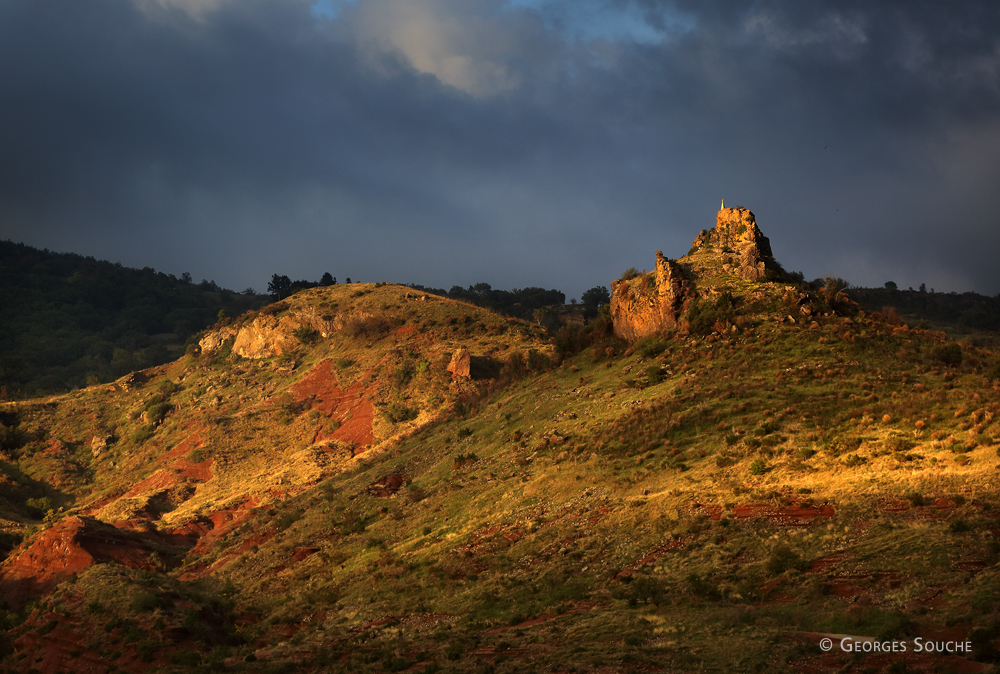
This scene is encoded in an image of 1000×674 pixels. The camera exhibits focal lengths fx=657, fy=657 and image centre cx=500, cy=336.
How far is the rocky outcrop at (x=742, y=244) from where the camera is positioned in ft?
149

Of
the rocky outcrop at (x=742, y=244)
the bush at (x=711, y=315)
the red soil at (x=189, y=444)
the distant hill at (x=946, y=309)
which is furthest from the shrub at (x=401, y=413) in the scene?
the distant hill at (x=946, y=309)

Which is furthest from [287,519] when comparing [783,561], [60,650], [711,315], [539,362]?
[783,561]

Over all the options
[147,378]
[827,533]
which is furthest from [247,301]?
[827,533]

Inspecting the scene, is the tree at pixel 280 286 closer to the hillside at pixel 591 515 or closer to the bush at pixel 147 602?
the hillside at pixel 591 515

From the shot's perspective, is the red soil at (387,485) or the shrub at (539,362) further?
the shrub at (539,362)

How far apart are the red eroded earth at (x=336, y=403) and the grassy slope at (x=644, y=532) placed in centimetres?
1029

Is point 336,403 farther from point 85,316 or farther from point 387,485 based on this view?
point 85,316

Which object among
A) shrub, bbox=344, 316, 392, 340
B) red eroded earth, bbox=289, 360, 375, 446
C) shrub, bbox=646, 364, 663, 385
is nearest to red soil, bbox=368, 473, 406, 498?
red eroded earth, bbox=289, 360, 375, 446

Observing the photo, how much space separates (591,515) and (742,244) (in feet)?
92.9

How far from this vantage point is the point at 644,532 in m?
23.9

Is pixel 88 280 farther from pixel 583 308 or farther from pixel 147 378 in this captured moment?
pixel 583 308

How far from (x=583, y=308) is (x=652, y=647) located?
110845 mm

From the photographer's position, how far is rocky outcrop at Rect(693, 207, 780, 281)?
45.6 metres

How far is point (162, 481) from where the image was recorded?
58.8 m
